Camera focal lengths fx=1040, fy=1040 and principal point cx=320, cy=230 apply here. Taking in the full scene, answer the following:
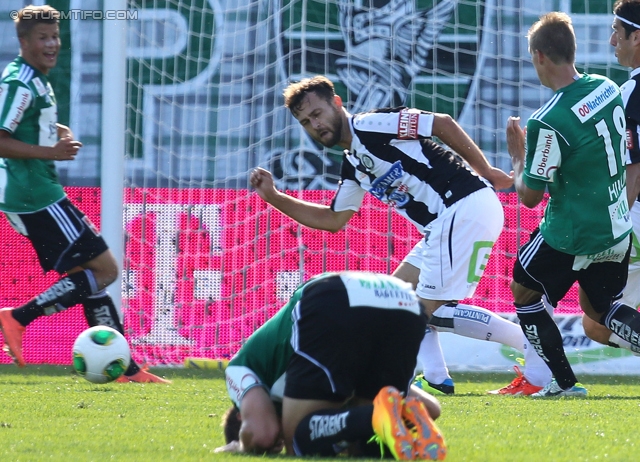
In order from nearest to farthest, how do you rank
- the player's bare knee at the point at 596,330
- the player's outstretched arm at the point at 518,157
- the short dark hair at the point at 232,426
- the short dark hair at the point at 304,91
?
1. the short dark hair at the point at 232,426
2. the player's outstretched arm at the point at 518,157
3. the short dark hair at the point at 304,91
4. the player's bare knee at the point at 596,330

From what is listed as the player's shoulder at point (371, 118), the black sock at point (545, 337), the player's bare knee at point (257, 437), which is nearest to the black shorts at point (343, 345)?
the player's bare knee at point (257, 437)

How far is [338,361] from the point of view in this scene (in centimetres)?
310

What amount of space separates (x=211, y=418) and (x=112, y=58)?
11.5 ft

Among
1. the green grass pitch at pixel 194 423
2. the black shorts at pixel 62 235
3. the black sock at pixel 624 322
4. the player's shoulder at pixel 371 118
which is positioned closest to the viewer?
the green grass pitch at pixel 194 423

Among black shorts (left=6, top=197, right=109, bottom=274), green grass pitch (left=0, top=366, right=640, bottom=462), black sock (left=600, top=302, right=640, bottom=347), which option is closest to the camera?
green grass pitch (left=0, top=366, right=640, bottom=462)

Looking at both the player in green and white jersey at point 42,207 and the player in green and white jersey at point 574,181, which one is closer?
the player in green and white jersey at point 574,181

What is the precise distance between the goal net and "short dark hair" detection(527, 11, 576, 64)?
3.21 metres

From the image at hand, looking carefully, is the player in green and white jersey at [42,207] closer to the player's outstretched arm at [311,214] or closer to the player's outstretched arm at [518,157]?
the player's outstretched arm at [311,214]

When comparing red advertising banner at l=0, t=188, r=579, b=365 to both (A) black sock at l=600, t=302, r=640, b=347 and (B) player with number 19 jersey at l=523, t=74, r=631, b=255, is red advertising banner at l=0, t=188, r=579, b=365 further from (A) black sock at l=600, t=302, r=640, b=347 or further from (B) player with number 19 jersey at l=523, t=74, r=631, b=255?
(B) player with number 19 jersey at l=523, t=74, r=631, b=255

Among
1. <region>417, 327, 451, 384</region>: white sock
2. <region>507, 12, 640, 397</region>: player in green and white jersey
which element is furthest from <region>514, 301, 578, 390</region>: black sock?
<region>417, 327, 451, 384</region>: white sock

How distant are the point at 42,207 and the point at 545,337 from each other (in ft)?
9.46

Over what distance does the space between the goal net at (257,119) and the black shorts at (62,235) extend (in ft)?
6.09

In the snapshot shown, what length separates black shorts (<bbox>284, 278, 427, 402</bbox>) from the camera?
3.08 metres

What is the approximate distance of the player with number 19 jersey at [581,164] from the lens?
4.69 m
